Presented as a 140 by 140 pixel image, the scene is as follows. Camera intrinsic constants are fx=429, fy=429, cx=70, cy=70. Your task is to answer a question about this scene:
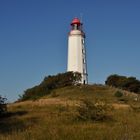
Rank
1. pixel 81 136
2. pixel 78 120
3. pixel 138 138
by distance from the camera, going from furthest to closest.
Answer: pixel 78 120 → pixel 81 136 → pixel 138 138

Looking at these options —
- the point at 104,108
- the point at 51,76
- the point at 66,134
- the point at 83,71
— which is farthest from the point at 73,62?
the point at 66,134

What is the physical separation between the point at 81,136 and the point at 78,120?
390 inches

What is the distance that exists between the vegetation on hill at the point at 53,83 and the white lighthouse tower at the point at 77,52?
4964 millimetres

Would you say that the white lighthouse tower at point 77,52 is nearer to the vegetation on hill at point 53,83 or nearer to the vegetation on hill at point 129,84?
the vegetation on hill at point 53,83

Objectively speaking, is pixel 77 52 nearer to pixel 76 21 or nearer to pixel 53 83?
pixel 76 21

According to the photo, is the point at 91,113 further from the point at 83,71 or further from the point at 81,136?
the point at 83,71

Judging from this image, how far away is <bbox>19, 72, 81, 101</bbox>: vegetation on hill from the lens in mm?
71887

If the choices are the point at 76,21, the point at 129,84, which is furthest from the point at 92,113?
the point at 76,21

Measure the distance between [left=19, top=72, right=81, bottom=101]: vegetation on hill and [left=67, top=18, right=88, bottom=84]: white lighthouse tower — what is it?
4.96 metres

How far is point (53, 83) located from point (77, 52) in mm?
11829

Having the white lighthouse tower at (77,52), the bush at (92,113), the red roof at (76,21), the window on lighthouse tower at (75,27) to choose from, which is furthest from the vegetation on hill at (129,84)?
the bush at (92,113)

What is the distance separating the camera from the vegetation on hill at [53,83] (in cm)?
7189

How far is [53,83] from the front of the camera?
241 feet

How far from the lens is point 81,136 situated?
1392 cm
